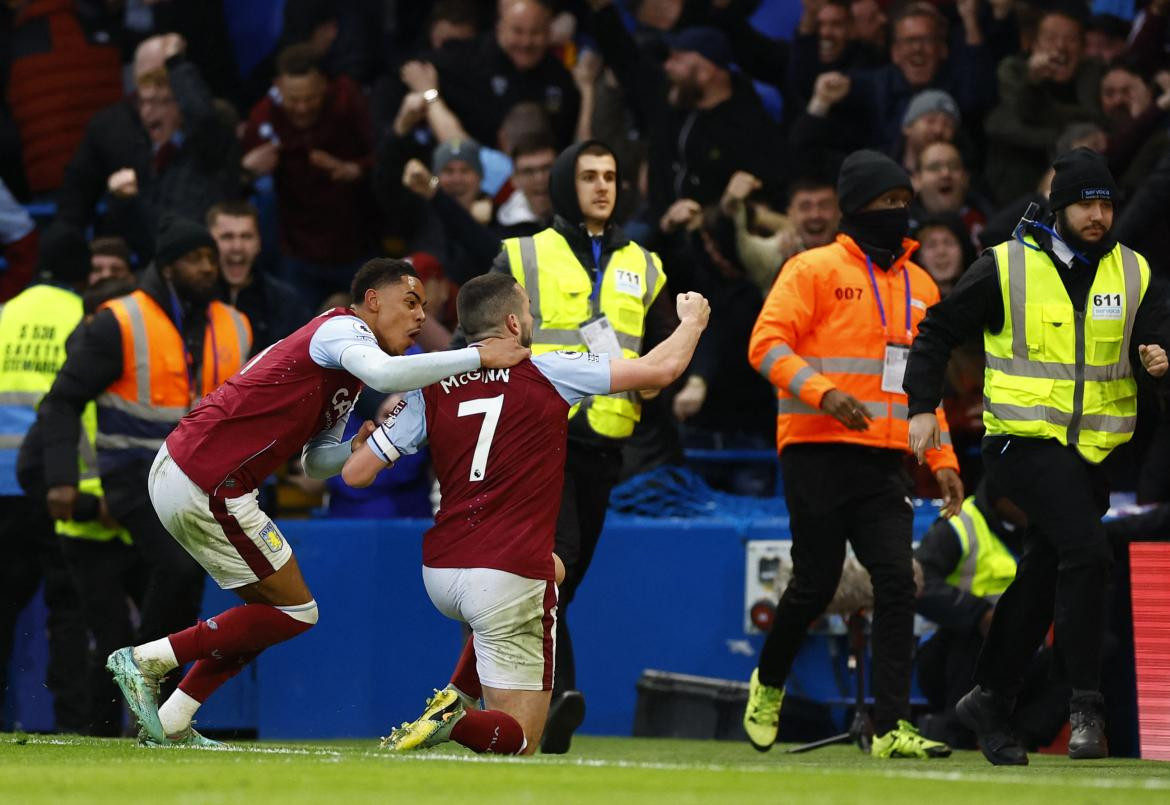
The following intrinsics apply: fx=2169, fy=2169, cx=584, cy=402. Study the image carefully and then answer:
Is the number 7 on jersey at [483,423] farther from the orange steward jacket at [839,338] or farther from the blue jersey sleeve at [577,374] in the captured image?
the orange steward jacket at [839,338]

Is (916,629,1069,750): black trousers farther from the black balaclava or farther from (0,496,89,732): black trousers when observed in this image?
(0,496,89,732): black trousers

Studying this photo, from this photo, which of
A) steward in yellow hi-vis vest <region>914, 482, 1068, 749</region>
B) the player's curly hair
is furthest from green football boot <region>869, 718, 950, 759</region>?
the player's curly hair

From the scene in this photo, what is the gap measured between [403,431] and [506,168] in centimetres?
653

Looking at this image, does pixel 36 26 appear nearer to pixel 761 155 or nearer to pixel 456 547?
pixel 761 155

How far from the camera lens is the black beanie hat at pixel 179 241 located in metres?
10.0

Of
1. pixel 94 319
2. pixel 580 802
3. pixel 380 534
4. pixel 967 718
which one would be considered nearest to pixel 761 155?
pixel 380 534

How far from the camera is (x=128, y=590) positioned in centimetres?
1065

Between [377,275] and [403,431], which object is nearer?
[403,431]

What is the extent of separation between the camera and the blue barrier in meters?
11.1

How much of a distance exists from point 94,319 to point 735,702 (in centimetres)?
360

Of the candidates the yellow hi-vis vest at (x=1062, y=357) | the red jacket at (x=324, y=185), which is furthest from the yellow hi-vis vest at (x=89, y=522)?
the yellow hi-vis vest at (x=1062, y=357)

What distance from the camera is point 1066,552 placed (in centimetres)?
796

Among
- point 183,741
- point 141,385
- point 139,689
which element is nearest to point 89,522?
point 141,385

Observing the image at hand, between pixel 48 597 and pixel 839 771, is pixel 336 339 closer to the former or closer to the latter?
pixel 839 771
